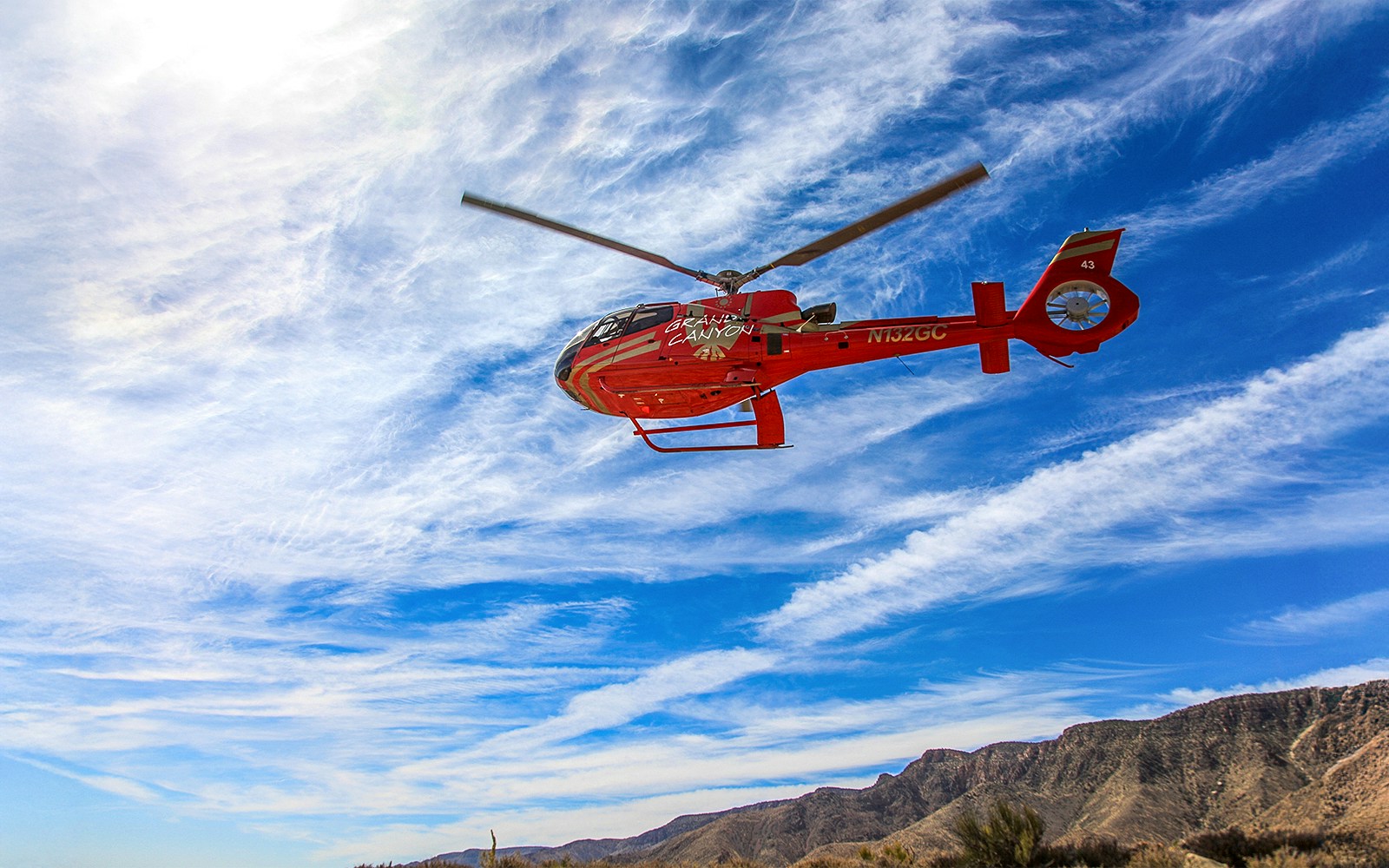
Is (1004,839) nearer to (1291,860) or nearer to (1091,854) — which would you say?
(1091,854)

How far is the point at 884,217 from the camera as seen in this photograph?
64.0 ft

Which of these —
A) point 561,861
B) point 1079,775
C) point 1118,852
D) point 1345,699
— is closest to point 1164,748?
point 1079,775

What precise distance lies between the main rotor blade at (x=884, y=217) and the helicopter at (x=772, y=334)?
5cm

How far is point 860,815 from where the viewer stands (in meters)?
79.5

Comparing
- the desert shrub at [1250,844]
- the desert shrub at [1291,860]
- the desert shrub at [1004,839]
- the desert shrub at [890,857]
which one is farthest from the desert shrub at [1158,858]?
the desert shrub at [890,857]

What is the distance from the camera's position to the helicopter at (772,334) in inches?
849

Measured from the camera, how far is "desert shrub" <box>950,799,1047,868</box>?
1777cm

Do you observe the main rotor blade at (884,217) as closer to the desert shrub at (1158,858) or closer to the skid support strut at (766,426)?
the skid support strut at (766,426)

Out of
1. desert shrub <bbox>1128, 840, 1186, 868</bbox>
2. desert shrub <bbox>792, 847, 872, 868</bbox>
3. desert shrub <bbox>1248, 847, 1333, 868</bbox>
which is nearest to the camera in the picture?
desert shrub <bbox>1248, 847, 1333, 868</bbox>

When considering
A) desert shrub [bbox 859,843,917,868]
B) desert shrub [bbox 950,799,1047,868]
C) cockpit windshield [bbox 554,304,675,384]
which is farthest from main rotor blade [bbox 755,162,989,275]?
desert shrub [bbox 859,843,917,868]

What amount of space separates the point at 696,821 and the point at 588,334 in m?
85.1

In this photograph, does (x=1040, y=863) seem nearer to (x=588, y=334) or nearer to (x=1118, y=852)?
(x=1118, y=852)

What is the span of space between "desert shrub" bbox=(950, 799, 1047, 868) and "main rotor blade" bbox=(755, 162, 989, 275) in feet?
41.4

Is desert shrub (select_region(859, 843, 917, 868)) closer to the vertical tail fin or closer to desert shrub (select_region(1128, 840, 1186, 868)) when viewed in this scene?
desert shrub (select_region(1128, 840, 1186, 868))
